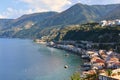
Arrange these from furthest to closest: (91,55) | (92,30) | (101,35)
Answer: (92,30) → (101,35) → (91,55)

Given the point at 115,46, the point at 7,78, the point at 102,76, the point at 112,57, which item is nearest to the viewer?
the point at 102,76

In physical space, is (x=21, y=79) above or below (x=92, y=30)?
below

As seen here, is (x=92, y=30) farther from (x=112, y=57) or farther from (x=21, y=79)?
(x=21, y=79)

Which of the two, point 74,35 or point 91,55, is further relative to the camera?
point 74,35

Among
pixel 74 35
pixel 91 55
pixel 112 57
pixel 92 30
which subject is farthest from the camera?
pixel 74 35

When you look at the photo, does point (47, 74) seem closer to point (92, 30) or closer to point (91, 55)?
point (91, 55)

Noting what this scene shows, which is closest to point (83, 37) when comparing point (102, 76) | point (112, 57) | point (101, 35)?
point (101, 35)

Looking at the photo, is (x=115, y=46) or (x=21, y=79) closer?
(x=21, y=79)

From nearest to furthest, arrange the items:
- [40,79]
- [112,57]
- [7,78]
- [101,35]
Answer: [40,79]
[7,78]
[112,57]
[101,35]

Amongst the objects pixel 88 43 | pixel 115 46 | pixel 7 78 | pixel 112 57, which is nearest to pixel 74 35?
pixel 88 43
